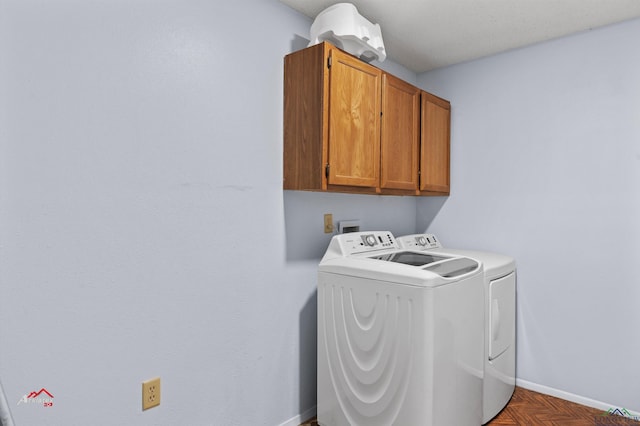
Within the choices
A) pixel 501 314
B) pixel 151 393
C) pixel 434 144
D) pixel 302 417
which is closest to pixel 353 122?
pixel 434 144

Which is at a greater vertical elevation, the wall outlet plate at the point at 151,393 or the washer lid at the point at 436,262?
the washer lid at the point at 436,262

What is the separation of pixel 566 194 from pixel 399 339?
161 centimetres

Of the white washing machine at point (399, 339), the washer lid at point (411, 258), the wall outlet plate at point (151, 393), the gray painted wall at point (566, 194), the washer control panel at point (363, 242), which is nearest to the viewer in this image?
the wall outlet plate at point (151, 393)

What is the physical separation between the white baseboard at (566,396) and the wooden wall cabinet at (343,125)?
1.62 m

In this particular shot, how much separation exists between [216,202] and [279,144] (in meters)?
0.51

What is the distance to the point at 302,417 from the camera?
2.22 m

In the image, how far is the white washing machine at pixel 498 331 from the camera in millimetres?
2217

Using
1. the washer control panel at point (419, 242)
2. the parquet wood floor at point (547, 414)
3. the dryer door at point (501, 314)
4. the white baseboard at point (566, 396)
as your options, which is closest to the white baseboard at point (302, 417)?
the parquet wood floor at point (547, 414)

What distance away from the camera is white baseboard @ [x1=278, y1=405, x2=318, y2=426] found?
7.06ft

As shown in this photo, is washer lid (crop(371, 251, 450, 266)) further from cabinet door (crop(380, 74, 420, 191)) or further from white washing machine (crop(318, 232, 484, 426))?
cabinet door (crop(380, 74, 420, 191))

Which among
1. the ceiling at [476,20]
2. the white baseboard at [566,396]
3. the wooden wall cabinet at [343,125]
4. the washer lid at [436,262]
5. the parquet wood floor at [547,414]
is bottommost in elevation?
the parquet wood floor at [547,414]

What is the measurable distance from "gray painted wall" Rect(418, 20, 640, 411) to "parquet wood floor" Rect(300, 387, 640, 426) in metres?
0.10

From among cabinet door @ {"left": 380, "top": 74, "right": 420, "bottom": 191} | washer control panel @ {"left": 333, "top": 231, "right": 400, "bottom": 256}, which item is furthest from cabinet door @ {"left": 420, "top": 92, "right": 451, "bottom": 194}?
washer control panel @ {"left": 333, "top": 231, "right": 400, "bottom": 256}

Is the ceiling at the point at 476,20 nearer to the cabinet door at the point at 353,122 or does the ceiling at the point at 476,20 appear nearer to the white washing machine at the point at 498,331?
the cabinet door at the point at 353,122
